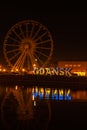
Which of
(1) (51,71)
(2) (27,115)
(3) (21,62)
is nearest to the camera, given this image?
(2) (27,115)

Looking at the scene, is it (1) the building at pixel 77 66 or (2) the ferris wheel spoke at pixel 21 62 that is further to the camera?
(1) the building at pixel 77 66

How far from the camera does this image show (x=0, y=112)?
16.3 metres

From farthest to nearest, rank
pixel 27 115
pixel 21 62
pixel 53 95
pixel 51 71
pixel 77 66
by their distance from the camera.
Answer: pixel 77 66
pixel 51 71
pixel 21 62
pixel 53 95
pixel 27 115

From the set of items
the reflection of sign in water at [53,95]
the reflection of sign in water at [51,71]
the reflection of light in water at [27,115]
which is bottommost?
the reflection of light in water at [27,115]

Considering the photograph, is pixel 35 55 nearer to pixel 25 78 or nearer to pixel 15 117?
pixel 25 78

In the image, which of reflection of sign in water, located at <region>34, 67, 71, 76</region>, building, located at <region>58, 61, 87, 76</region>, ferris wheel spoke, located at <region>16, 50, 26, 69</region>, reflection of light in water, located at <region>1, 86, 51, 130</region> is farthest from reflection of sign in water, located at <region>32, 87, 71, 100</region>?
building, located at <region>58, 61, 87, 76</region>

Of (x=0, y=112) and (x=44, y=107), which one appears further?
(x=44, y=107)

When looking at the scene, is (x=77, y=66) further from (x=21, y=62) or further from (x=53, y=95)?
(x=53, y=95)

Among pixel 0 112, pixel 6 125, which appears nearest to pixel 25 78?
pixel 0 112

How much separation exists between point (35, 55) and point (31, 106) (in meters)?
31.8

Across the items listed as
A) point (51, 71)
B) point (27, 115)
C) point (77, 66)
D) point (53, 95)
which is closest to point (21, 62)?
point (51, 71)

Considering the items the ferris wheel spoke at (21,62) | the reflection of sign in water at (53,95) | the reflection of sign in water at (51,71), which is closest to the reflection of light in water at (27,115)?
the reflection of sign in water at (53,95)

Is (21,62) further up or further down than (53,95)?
further up

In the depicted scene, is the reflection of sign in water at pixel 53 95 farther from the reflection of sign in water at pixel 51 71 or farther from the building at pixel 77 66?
the building at pixel 77 66
